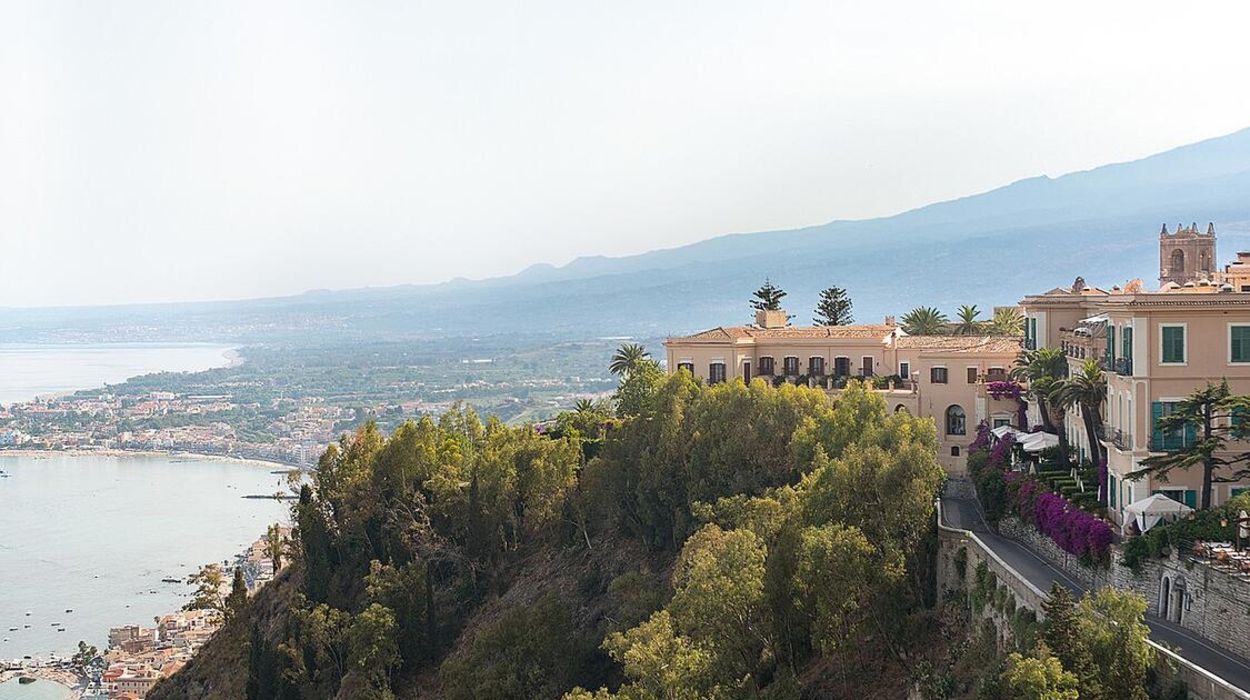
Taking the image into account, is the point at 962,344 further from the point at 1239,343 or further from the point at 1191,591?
the point at 1191,591

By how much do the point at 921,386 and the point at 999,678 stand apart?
924 inches

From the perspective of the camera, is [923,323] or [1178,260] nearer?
[1178,260]

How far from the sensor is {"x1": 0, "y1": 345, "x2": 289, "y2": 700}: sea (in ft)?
301

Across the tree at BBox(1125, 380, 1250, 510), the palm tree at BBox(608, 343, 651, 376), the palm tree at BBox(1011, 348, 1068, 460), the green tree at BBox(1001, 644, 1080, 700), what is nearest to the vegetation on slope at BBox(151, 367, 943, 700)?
the palm tree at BBox(608, 343, 651, 376)

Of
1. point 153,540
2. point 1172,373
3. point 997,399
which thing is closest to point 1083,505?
point 1172,373

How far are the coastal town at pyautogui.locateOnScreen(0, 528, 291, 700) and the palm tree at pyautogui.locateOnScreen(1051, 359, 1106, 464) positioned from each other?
50717 mm

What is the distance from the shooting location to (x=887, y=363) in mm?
43156

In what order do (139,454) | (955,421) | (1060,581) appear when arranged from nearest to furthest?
(1060,581)
(955,421)
(139,454)

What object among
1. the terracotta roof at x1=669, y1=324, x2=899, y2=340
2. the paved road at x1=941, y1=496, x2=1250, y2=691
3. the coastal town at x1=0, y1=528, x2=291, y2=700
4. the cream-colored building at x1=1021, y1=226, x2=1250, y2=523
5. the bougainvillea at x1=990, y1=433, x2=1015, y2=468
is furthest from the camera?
the coastal town at x1=0, y1=528, x2=291, y2=700

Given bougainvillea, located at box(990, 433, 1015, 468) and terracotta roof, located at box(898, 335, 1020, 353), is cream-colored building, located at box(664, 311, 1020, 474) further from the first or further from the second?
bougainvillea, located at box(990, 433, 1015, 468)

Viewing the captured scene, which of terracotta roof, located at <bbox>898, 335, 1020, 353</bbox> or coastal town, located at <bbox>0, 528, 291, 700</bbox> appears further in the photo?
coastal town, located at <bbox>0, 528, 291, 700</bbox>

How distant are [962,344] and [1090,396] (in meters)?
14.0

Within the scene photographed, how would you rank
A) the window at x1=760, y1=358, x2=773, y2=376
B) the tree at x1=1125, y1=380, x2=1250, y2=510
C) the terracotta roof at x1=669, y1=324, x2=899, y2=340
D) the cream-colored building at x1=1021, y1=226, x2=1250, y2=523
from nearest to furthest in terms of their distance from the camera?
the tree at x1=1125, y1=380, x2=1250, y2=510, the cream-colored building at x1=1021, y1=226, x2=1250, y2=523, the terracotta roof at x1=669, y1=324, x2=899, y2=340, the window at x1=760, y1=358, x2=773, y2=376

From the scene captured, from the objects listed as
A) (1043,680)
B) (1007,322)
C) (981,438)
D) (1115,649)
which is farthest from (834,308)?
(1043,680)
